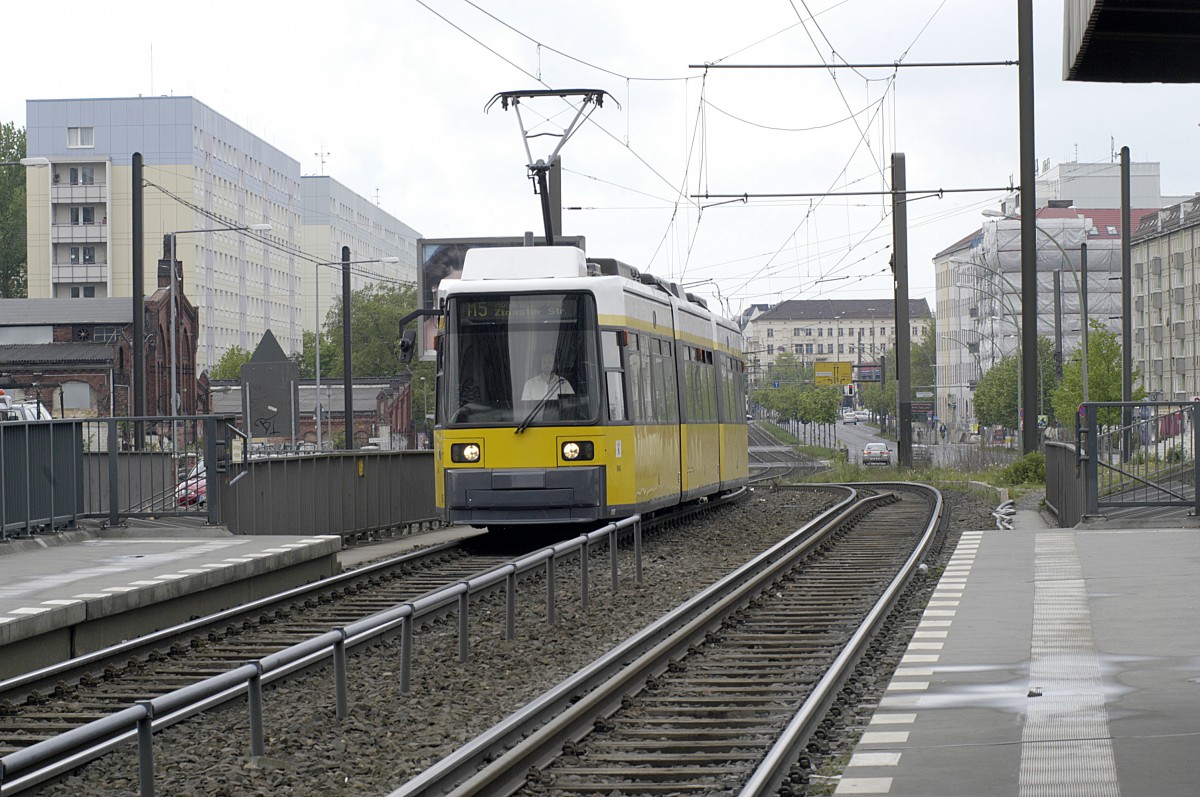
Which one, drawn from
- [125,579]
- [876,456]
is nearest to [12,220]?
[876,456]

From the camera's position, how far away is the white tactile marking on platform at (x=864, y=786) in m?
7.32

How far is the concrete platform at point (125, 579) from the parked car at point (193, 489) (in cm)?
72

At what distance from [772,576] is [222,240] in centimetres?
11716

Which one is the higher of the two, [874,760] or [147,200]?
[147,200]

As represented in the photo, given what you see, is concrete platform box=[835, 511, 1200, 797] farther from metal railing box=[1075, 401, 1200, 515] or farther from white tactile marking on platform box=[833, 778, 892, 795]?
metal railing box=[1075, 401, 1200, 515]

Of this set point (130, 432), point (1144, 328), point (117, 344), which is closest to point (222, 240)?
point (117, 344)

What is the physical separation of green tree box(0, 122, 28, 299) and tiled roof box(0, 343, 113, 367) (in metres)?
36.3

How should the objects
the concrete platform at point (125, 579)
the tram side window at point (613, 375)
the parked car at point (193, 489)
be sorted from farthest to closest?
the parked car at point (193, 489) < the tram side window at point (613, 375) < the concrete platform at point (125, 579)

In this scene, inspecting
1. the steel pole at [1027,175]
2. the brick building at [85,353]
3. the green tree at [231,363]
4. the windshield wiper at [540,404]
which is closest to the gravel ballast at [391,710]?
the windshield wiper at [540,404]

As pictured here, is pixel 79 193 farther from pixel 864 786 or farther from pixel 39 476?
pixel 864 786

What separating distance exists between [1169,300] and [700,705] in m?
107

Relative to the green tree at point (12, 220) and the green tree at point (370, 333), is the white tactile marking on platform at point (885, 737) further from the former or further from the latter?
the green tree at point (12, 220)

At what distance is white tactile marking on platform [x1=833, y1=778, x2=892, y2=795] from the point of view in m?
7.32

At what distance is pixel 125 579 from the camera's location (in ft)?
47.6
